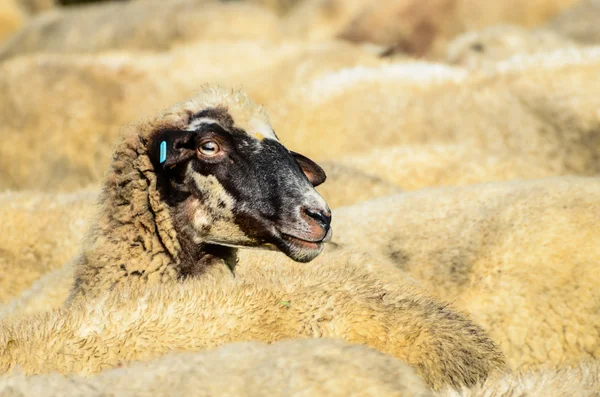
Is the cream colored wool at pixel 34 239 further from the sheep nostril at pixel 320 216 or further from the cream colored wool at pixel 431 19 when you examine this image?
the cream colored wool at pixel 431 19

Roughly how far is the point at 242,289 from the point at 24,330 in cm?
59

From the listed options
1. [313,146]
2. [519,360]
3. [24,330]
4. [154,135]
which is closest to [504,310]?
[519,360]

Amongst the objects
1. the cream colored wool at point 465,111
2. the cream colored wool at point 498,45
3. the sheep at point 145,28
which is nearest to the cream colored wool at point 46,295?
the cream colored wool at point 465,111

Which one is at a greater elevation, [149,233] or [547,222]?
[149,233]

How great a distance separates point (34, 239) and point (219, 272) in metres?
1.93

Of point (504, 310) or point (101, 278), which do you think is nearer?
point (101, 278)

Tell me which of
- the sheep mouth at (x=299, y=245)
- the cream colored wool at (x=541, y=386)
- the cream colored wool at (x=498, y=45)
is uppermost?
the cream colored wool at (x=541, y=386)

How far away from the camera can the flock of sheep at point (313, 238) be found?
260 cm

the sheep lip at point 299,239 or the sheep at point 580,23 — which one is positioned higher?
the sheep lip at point 299,239

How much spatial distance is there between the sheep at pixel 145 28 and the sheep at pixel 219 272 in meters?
9.49

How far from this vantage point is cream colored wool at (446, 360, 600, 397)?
2.48 meters

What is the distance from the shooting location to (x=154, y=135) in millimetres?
3662

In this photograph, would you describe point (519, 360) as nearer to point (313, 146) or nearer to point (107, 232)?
point (107, 232)

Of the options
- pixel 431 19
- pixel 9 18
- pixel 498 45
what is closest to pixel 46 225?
pixel 498 45
